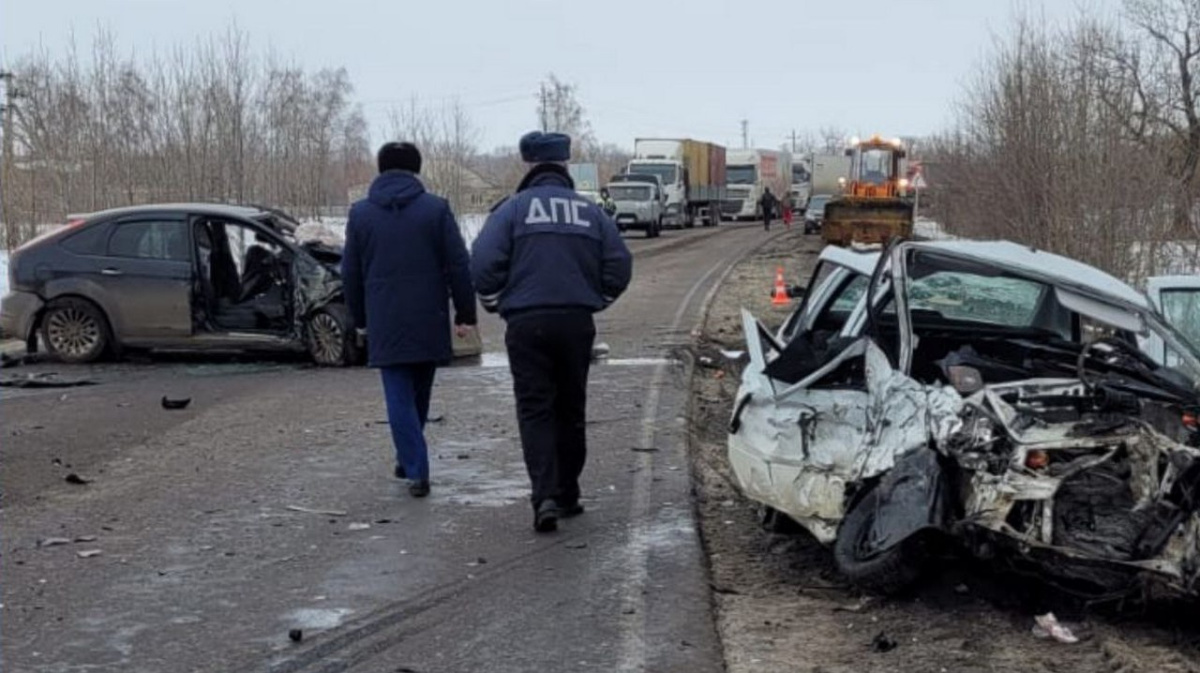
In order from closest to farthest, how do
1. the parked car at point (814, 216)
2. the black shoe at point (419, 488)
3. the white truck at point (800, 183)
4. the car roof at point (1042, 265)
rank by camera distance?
the car roof at point (1042, 265) → the black shoe at point (419, 488) → the parked car at point (814, 216) → the white truck at point (800, 183)

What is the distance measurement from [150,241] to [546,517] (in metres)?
7.97

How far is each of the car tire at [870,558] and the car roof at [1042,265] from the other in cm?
121

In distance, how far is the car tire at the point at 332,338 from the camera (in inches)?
501

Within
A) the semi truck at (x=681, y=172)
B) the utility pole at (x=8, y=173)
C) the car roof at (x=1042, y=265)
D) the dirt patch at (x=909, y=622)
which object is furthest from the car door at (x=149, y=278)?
the semi truck at (x=681, y=172)

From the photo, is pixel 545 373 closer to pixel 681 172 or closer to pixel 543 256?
pixel 543 256

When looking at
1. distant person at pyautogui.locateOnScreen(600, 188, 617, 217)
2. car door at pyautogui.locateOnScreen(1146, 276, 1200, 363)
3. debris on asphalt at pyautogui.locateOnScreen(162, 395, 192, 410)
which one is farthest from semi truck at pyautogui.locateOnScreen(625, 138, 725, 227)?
car door at pyautogui.locateOnScreen(1146, 276, 1200, 363)

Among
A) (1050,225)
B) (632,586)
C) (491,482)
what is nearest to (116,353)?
(491,482)

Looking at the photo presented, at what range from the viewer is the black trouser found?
6.42 meters

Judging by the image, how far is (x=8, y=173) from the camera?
2638 centimetres

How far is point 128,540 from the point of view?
21.2 feet

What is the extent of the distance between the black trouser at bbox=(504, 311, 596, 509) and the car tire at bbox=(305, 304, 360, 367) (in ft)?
21.2

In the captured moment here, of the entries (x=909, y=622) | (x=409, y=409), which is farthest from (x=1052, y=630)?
(x=409, y=409)

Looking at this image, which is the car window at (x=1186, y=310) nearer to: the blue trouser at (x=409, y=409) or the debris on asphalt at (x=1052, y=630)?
the debris on asphalt at (x=1052, y=630)

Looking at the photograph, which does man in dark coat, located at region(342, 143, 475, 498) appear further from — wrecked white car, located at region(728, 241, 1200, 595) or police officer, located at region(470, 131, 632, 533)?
wrecked white car, located at region(728, 241, 1200, 595)
